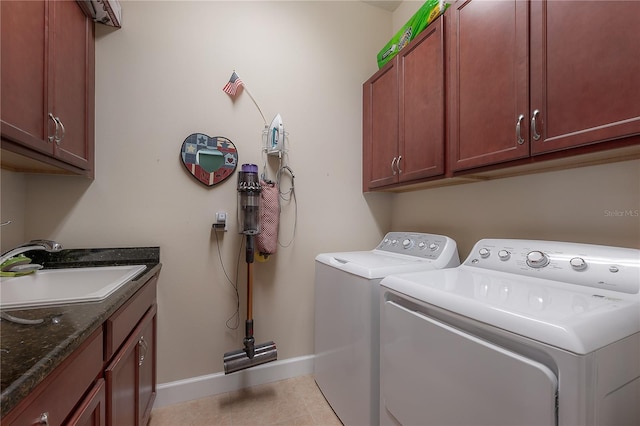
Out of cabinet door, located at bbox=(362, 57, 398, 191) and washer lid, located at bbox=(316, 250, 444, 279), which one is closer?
washer lid, located at bbox=(316, 250, 444, 279)

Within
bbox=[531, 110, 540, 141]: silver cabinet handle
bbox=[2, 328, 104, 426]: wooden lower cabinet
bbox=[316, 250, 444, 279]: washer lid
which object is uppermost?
bbox=[531, 110, 540, 141]: silver cabinet handle

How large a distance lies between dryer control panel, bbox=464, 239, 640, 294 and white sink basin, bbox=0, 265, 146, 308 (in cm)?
158

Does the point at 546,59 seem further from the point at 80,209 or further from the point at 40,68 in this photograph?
the point at 80,209

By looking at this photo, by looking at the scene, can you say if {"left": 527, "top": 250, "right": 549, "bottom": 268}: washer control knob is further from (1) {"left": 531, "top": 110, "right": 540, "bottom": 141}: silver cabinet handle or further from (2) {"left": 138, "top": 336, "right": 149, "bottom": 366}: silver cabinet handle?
(2) {"left": 138, "top": 336, "right": 149, "bottom": 366}: silver cabinet handle

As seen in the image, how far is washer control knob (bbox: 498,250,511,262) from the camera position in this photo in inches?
46.1

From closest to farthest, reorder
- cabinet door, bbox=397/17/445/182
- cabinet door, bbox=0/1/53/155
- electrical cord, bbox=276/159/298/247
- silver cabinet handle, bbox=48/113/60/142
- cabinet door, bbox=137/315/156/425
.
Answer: cabinet door, bbox=0/1/53/155
silver cabinet handle, bbox=48/113/60/142
cabinet door, bbox=137/315/156/425
cabinet door, bbox=397/17/445/182
electrical cord, bbox=276/159/298/247

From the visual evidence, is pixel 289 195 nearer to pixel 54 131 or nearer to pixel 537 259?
pixel 54 131

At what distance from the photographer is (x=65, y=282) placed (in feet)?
4.20

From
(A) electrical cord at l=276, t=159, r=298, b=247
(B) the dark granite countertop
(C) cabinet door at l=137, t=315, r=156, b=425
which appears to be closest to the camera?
(B) the dark granite countertop

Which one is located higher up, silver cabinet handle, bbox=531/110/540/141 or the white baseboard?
silver cabinet handle, bbox=531/110/540/141

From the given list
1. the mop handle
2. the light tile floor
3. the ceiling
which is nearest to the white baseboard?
the light tile floor

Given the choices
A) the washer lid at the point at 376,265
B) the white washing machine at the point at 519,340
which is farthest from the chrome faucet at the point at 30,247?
the white washing machine at the point at 519,340

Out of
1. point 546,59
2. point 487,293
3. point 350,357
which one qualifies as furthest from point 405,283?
point 546,59

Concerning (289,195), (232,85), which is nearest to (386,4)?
(232,85)
